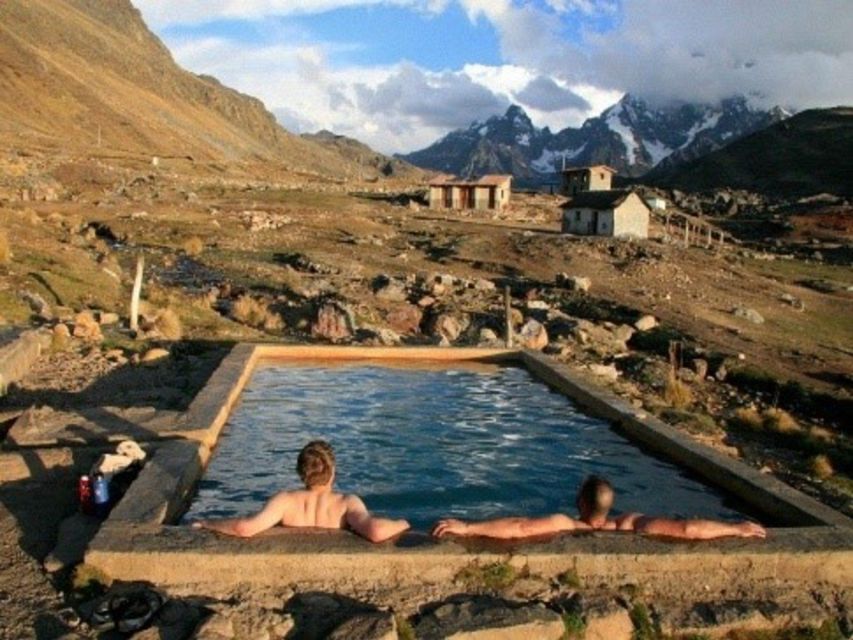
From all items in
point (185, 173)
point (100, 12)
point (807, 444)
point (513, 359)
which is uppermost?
point (100, 12)

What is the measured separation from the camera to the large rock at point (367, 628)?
4.32 metres

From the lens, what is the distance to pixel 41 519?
5.84m

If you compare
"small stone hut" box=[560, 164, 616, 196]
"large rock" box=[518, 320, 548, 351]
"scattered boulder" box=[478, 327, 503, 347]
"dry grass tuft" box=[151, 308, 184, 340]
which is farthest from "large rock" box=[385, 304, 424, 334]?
"small stone hut" box=[560, 164, 616, 196]

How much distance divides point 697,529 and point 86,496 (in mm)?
3966

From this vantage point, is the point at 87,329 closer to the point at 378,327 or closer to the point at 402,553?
the point at 378,327

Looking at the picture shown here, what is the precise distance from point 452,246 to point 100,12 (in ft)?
497

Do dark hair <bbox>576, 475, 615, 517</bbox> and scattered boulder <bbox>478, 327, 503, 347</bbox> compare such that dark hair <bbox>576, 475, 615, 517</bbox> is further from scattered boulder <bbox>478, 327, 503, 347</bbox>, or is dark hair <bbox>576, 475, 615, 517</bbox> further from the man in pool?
scattered boulder <bbox>478, 327, 503, 347</bbox>

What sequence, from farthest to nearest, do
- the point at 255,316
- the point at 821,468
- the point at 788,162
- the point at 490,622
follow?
the point at 788,162
the point at 255,316
the point at 821,468
the point at 490,622

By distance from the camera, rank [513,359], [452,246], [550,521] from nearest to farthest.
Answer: [550,521] < [513,359] < [452,246]

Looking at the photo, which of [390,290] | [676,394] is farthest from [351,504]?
[390,290]

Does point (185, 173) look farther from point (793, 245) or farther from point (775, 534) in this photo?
point (775, 534)

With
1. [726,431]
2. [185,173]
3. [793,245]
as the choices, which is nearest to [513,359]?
[726,431]

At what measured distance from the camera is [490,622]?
14.9 feet

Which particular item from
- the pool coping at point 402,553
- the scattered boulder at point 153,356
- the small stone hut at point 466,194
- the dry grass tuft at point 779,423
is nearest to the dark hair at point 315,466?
the pool coping at point 402,553
